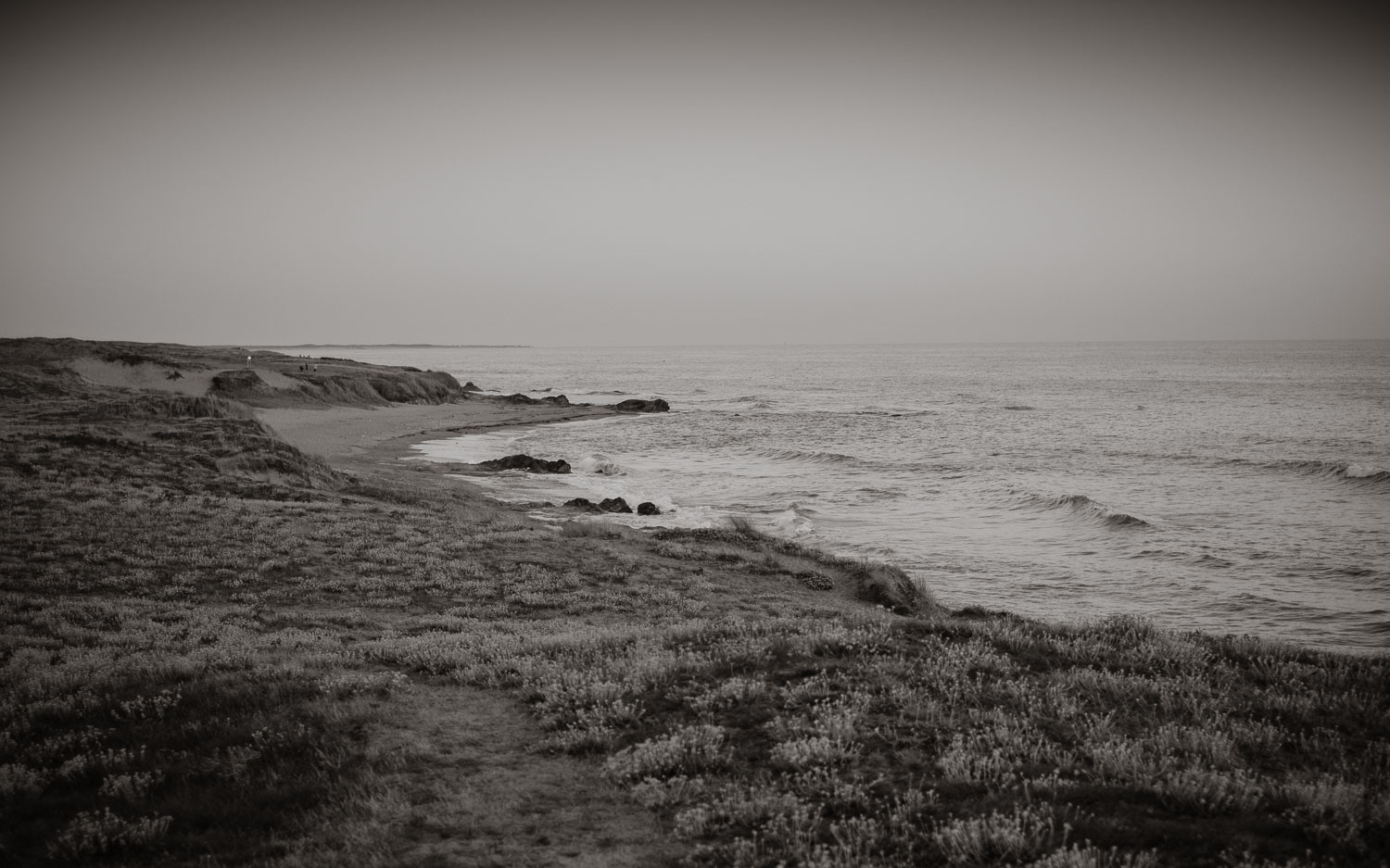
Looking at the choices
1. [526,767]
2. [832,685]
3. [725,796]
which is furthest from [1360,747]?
[526,767]

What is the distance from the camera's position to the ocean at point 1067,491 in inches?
840

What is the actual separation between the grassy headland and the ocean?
11433 millimetres

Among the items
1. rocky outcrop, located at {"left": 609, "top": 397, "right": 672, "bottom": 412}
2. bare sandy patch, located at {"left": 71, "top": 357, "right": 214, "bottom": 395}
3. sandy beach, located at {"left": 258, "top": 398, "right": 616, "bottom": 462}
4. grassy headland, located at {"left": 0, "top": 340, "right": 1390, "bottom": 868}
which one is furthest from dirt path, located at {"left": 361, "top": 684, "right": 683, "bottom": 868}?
rocky outcrop, located at {"left": 609, "top": 397, "right": 672, "bottom": 412}

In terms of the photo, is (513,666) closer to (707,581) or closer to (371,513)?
(707,581)

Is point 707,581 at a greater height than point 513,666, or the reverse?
point 513,666

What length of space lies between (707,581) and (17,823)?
13950 millimetres

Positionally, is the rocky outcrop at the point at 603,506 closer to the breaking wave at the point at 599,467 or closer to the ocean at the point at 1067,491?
the ocean at the point at 1067,491

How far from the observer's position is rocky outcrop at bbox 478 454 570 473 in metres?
42.2

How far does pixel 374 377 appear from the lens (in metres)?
82.8

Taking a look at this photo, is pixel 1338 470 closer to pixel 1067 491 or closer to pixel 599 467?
pixel 1067 491

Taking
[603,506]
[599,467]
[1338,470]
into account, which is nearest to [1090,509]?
[1338,470]

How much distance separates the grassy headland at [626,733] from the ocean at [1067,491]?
11.4 metres

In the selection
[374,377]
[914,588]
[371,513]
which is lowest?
[914,588]

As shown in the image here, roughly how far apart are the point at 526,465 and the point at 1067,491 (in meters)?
29.3
